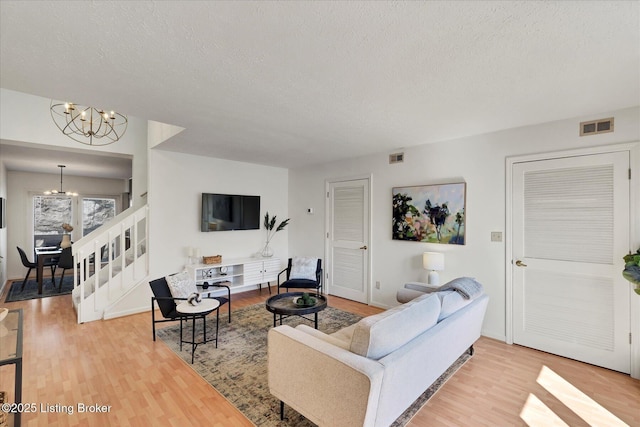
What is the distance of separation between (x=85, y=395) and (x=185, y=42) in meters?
2.75

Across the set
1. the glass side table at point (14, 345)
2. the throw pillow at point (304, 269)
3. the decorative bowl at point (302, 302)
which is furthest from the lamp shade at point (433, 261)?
the glass side table at point (14, 345)

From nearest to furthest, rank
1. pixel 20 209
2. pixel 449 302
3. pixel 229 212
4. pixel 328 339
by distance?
pixel 328 339, pixel 449 302, pixel 229 212, pixel 20 209

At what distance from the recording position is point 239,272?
518 centimetres

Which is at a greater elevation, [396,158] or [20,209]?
[396,158]

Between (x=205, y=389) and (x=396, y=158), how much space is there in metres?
3.69

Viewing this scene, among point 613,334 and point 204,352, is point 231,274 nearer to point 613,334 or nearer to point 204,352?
point 204,352

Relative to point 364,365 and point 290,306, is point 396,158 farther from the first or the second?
point 364,365

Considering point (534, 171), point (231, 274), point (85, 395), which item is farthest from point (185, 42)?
point (231, 274)

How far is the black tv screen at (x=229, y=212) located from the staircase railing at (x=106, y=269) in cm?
89

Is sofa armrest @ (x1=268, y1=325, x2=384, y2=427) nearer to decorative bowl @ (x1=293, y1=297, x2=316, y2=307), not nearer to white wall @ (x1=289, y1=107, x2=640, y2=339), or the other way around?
decorative bowl @ (x1=293, y1=297, x2=316, y2=307)

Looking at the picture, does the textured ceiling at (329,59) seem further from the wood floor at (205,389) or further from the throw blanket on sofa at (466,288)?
the wood floor at (205,389)

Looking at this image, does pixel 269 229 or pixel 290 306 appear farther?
pixel 269 229

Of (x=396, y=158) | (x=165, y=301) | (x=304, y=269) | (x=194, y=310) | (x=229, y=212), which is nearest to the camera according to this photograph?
(x=194, y=310)

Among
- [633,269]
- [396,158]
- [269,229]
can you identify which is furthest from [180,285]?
[633,269]
